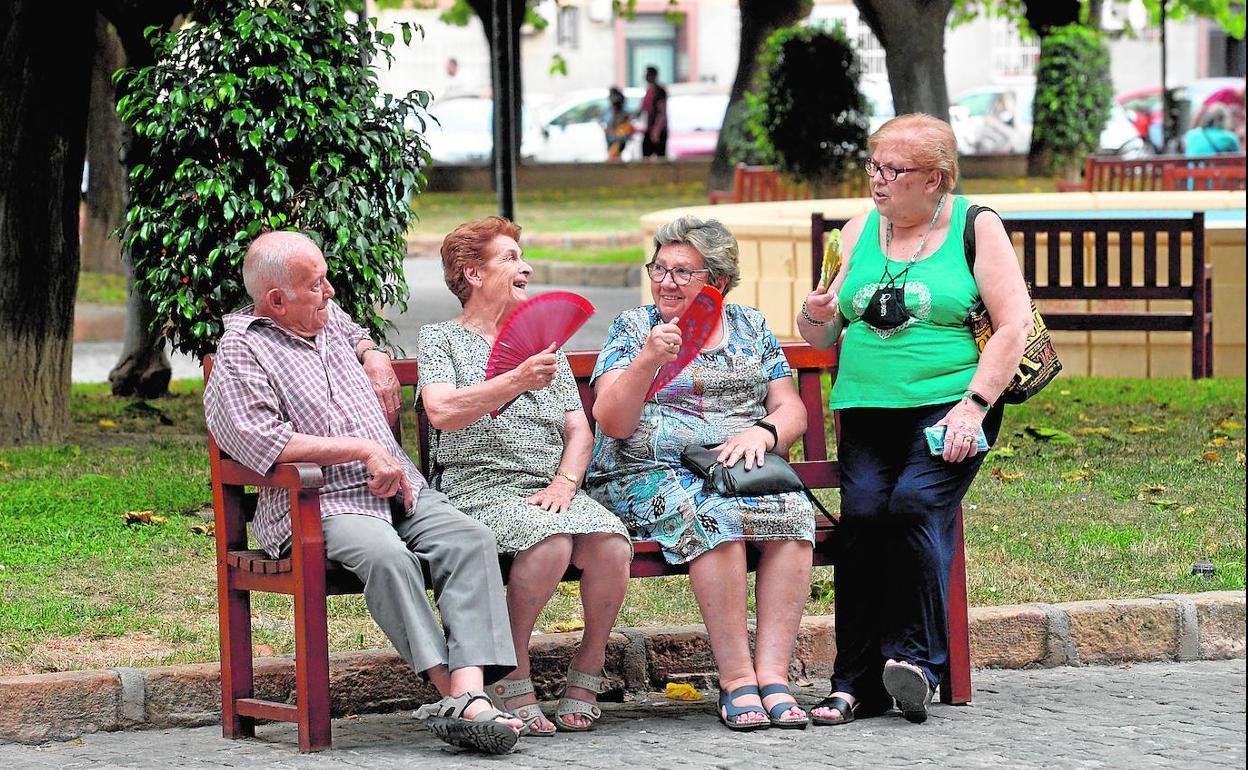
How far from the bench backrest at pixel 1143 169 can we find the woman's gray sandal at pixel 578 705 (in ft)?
53.3

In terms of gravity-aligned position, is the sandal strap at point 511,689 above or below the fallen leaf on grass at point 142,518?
below

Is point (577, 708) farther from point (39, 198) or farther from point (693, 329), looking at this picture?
point (39, 198)

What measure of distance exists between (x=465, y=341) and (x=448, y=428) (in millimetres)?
257

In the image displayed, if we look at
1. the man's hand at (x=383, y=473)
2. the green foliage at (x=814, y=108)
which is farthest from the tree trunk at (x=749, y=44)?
the man's hand at (x=383, y=473)

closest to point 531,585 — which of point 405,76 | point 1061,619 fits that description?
point 1061,619

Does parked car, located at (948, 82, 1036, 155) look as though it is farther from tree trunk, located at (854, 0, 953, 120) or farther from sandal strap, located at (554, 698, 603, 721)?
sandal strap, located at (554, 698, 603, 721)

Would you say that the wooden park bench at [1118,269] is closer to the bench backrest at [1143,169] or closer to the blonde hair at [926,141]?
the blonde hair at [926,141]

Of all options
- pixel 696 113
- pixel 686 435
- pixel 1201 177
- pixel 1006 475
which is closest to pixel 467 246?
pixel 686 435

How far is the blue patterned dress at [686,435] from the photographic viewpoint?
17.3 feet

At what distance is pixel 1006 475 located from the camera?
808cm

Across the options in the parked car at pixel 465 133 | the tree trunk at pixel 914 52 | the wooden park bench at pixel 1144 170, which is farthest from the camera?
the parked car at pixel 465 133

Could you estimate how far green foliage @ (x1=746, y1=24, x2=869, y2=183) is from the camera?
2191cm

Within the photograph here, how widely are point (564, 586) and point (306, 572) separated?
1704 millimetres

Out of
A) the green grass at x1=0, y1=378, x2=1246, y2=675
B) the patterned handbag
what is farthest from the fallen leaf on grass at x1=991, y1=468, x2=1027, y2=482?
the patterned handbag
